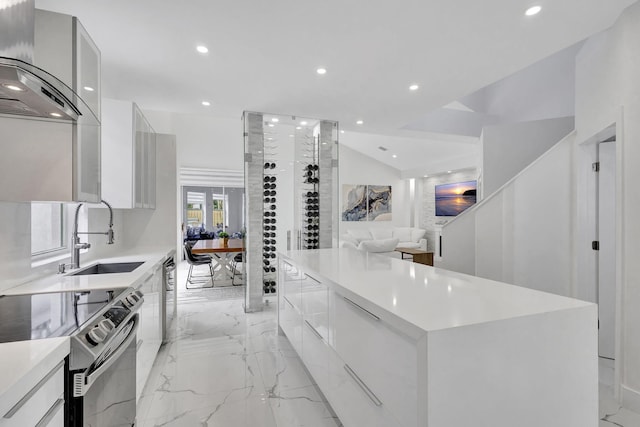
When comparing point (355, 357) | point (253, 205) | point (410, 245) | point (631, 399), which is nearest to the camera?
point (355, 357)

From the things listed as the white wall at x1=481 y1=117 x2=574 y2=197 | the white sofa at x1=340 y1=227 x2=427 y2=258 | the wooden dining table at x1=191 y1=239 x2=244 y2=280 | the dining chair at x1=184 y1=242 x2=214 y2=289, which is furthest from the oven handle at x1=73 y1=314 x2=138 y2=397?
the white sofa at x1=340 y1=227 x2=427 y2=258

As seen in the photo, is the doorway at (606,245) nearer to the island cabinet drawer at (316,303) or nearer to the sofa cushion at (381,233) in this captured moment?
the island cabinet drawer at (316,303)

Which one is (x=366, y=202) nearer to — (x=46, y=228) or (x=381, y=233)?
(x=381, y=233)

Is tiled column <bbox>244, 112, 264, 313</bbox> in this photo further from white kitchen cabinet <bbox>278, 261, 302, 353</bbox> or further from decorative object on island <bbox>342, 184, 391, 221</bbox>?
decorative object on island <bbox>342, 184, 391, 221</bbox>

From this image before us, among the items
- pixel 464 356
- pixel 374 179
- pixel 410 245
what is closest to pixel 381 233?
pixel 410 245

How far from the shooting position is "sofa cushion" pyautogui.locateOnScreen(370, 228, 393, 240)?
8655 millimetres

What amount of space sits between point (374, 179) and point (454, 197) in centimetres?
243

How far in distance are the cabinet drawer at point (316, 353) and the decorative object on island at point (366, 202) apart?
692 centimetres

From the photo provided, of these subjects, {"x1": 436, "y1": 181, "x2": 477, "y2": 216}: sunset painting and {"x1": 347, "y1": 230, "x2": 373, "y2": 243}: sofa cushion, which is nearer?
{"x1": 436, "y1": 181, "x2": 477, "y2": 216}: sunset painting

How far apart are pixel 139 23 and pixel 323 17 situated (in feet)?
4.26

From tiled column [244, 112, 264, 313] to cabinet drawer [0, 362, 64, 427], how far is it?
2985 mm

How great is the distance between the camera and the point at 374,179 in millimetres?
9312

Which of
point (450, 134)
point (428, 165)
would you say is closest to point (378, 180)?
point (428, 165)

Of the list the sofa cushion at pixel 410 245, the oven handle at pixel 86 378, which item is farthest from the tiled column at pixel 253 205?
the sofa cushion at pixel 410 245
